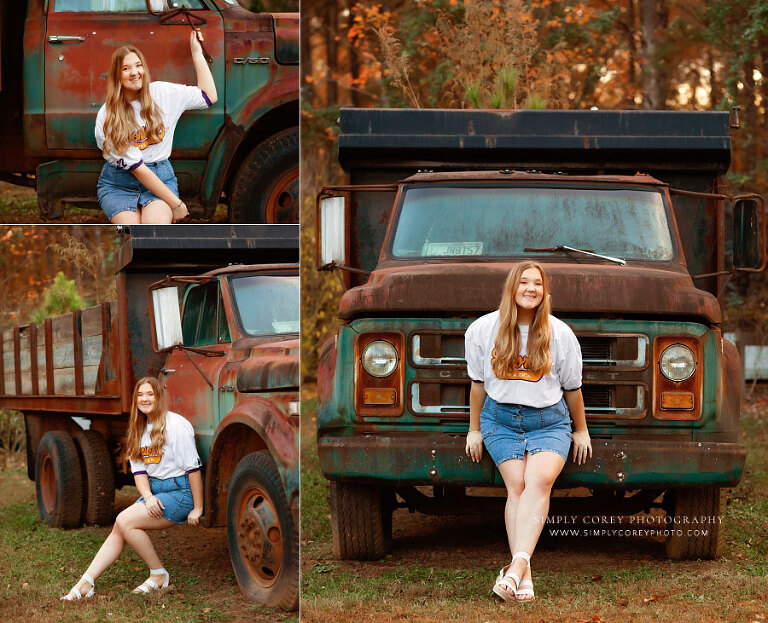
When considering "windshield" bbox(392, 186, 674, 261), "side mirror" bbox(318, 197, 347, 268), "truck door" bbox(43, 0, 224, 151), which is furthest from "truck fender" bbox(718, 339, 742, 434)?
"truck door" bbox(43, 0, 224, 151)

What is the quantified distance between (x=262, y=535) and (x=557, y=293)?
1.80 metres

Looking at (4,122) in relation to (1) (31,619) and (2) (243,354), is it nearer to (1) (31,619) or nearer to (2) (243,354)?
(2) (243,354)

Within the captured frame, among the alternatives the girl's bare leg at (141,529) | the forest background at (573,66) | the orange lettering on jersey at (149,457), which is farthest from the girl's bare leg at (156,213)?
the forest background at (573,66)

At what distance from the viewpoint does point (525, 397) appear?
14.5 ft

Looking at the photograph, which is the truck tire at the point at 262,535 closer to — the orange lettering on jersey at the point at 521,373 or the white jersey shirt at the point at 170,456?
the white jersey shirt at the point at 170,456

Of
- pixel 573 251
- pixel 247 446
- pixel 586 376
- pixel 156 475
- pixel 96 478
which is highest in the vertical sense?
pixel 573 251

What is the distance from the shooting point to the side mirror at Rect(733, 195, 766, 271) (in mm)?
5723

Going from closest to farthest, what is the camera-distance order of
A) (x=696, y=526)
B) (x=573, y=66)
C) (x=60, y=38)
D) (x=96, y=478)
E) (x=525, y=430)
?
(x=60, y=38) < (x=525, y=430) < (x=96, y=478) < (x=696, y=526) < (x=573, y=66)

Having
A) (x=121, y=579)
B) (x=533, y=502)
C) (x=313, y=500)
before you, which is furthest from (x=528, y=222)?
(x=313, y=500)

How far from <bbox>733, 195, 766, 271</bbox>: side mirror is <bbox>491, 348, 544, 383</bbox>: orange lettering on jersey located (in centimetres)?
202

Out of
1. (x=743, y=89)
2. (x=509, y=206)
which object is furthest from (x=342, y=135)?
(x=743, y=89)

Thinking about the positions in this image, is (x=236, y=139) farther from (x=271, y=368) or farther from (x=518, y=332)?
(x=518, y=332)

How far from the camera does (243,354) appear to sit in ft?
13.8

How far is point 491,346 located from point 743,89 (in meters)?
12.6
